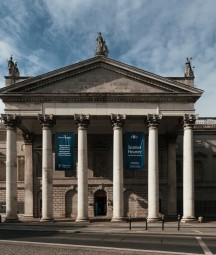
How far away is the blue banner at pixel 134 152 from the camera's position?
46.4 m

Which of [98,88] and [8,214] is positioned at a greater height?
[98,88]

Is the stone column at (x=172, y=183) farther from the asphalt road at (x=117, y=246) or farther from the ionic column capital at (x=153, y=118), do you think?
the asphalt road at (x=117, y=246)

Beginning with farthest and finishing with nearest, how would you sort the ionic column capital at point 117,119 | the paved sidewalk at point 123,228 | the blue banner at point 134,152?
the ionic column capital at point 117,119, the blue banner at point 134,152, the paved sidewalk at point 123,228

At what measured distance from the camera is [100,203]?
186 ft

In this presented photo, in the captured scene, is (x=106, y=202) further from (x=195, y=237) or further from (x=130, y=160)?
(x=195, y=237)

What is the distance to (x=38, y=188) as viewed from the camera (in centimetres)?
5694

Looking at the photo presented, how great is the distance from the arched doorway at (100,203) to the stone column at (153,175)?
11.1 m

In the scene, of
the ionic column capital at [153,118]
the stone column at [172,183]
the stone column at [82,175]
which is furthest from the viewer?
the stone column at [172,183]

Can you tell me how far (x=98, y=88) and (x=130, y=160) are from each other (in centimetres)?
810

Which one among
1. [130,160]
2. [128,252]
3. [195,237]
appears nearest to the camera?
[128,252]

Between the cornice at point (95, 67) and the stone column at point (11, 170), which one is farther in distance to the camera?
the cornice at point (95, 67)

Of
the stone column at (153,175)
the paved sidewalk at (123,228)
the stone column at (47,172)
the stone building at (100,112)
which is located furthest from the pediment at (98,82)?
the paved sidewalk at (123,228)

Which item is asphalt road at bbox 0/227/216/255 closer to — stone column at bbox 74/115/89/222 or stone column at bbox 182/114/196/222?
stone column at bbox 182/114/196/222

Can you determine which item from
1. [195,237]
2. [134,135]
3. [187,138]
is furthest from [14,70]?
[195,237]
